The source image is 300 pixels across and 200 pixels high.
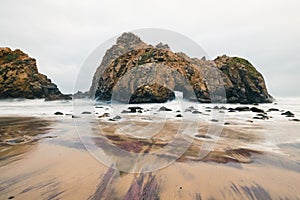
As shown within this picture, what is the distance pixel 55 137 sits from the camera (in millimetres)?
5215

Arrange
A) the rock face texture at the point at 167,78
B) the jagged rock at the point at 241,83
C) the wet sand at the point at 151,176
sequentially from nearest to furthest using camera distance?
the wet sand at the point at 151,176, the rock face texture at the point at 167,78, the jagged rock at the point at 241,83

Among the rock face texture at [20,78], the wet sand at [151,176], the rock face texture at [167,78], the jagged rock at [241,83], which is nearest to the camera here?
the wet sand at [151,176]

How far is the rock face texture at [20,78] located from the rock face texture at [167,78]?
838 cm

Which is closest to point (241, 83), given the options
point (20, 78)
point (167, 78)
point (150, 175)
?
point (167, 78)

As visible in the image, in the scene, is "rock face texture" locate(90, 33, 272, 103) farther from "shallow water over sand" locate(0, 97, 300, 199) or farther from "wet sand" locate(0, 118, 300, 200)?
"wet sand" locate(0, 118, 300, 200)

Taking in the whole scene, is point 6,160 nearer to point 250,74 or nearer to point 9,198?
point 9,198

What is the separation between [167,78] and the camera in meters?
22.4

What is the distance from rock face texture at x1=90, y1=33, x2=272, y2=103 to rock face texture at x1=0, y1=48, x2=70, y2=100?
8.38 m

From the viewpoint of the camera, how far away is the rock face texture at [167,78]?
2186 centimetres

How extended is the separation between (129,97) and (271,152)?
18584 millimetres

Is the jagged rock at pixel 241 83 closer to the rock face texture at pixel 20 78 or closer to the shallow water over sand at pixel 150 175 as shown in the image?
the rock face texture at pixel 20 78

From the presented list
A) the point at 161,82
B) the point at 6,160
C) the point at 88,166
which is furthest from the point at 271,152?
the point at 161,82

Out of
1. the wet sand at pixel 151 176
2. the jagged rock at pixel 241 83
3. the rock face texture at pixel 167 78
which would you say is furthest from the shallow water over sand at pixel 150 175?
the jagged rock at pixel 241 83

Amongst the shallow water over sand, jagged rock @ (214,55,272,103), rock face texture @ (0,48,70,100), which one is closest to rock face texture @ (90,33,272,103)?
jagged rock @ (214,55,272,103)
